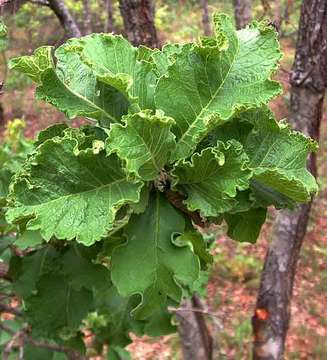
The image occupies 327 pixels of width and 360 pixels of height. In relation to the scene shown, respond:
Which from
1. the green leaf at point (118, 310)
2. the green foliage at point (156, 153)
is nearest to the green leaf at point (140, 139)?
the green foliage at point (156, 153)

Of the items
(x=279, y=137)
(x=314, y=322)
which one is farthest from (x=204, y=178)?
(x=314, y=322)

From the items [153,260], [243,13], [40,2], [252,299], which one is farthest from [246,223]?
[252,299]

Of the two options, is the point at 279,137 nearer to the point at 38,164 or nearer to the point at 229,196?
the point at 229,196

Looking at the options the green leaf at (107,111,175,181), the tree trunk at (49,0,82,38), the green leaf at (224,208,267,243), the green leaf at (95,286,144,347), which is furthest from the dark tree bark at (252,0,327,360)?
the green leaf at (107,111,175,181)

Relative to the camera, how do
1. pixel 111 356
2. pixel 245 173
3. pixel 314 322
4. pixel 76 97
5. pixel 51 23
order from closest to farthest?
pixel 245 173
pixel 76 97
pixel 111 356
pixel 314 322
pixel 51 23

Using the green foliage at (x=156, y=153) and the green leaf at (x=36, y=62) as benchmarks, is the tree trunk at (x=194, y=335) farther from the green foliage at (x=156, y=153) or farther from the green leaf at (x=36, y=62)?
the green leaf at (x=36, y=62)

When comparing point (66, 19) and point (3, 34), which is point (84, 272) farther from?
point (66, 19)

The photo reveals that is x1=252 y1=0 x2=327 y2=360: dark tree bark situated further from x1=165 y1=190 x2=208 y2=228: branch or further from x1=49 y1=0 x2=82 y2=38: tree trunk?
x1=165 y1=190 x2=208 y2=228: branch
